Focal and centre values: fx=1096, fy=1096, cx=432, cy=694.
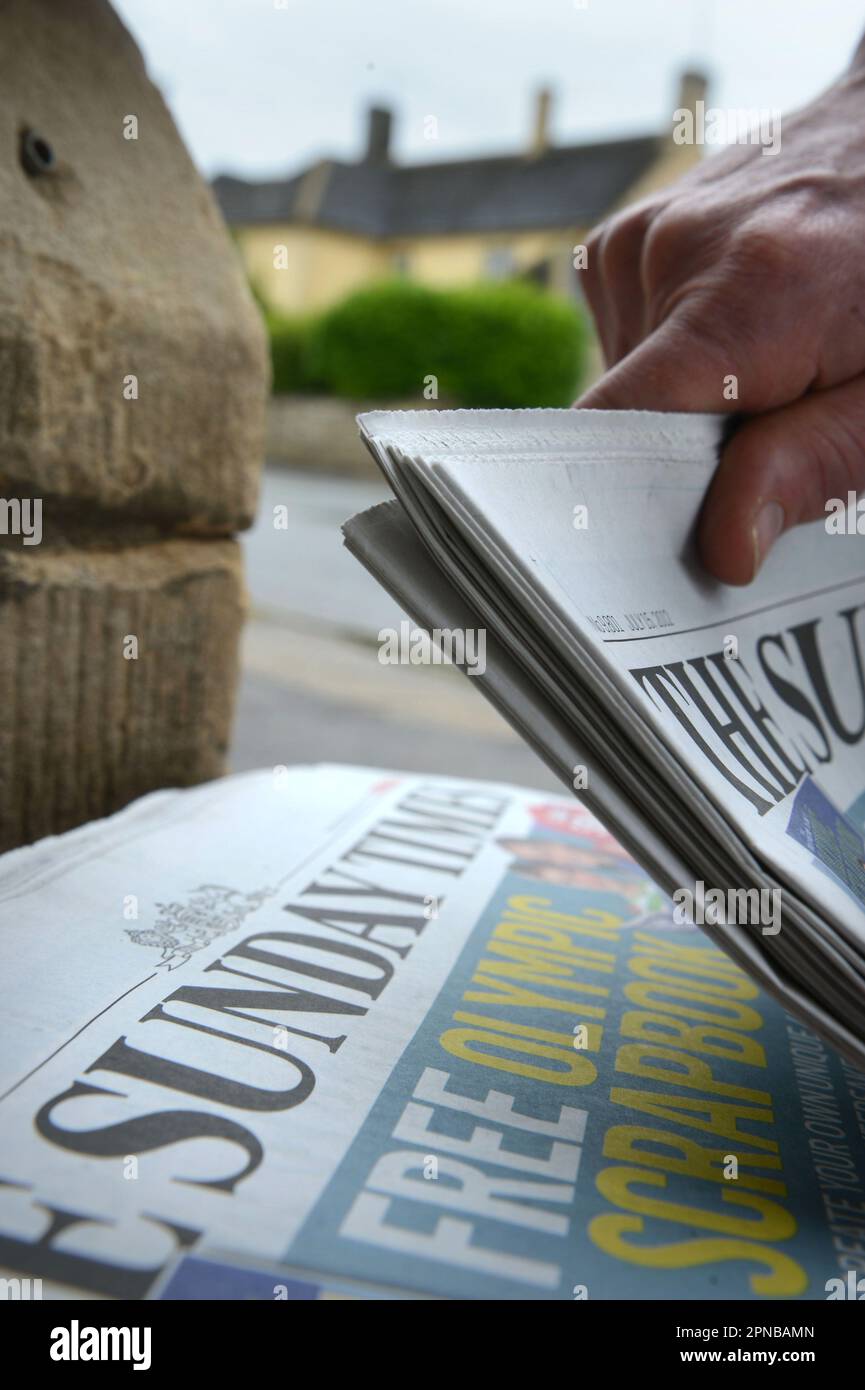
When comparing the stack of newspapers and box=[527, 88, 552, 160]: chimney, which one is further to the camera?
box=[527, 88, 552, 160]: chimney

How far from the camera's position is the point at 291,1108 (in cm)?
47

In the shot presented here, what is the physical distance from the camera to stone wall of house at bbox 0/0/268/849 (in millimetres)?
761

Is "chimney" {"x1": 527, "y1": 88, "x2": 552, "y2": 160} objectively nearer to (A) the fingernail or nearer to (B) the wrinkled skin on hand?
(B) the wrinkled skin on hand

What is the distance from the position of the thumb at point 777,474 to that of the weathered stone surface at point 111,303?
0.43m

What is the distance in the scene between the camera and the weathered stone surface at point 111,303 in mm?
747

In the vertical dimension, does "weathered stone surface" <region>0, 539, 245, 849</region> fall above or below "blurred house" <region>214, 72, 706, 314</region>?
below

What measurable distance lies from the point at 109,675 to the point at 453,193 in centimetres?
2226

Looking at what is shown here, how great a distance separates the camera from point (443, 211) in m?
20.7

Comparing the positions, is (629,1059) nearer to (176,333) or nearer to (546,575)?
(546,575)

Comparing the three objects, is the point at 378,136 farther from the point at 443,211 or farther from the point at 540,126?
the point at 540,126

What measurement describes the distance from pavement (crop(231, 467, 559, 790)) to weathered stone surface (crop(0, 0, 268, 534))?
40 cm

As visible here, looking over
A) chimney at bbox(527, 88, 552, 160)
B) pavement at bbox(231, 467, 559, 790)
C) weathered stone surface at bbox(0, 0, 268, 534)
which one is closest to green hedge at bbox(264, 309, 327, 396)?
chimney at bbox(527, 88, 552, 160)

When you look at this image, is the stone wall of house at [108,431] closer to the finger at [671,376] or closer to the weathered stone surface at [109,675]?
A: the weathered stone surface at [109,675]

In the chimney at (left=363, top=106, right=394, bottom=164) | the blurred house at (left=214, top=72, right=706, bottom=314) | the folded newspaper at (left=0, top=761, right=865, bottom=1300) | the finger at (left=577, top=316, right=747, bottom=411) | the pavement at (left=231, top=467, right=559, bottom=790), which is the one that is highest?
the chimney at (left=363, top=106, right=394, bottom=164)
